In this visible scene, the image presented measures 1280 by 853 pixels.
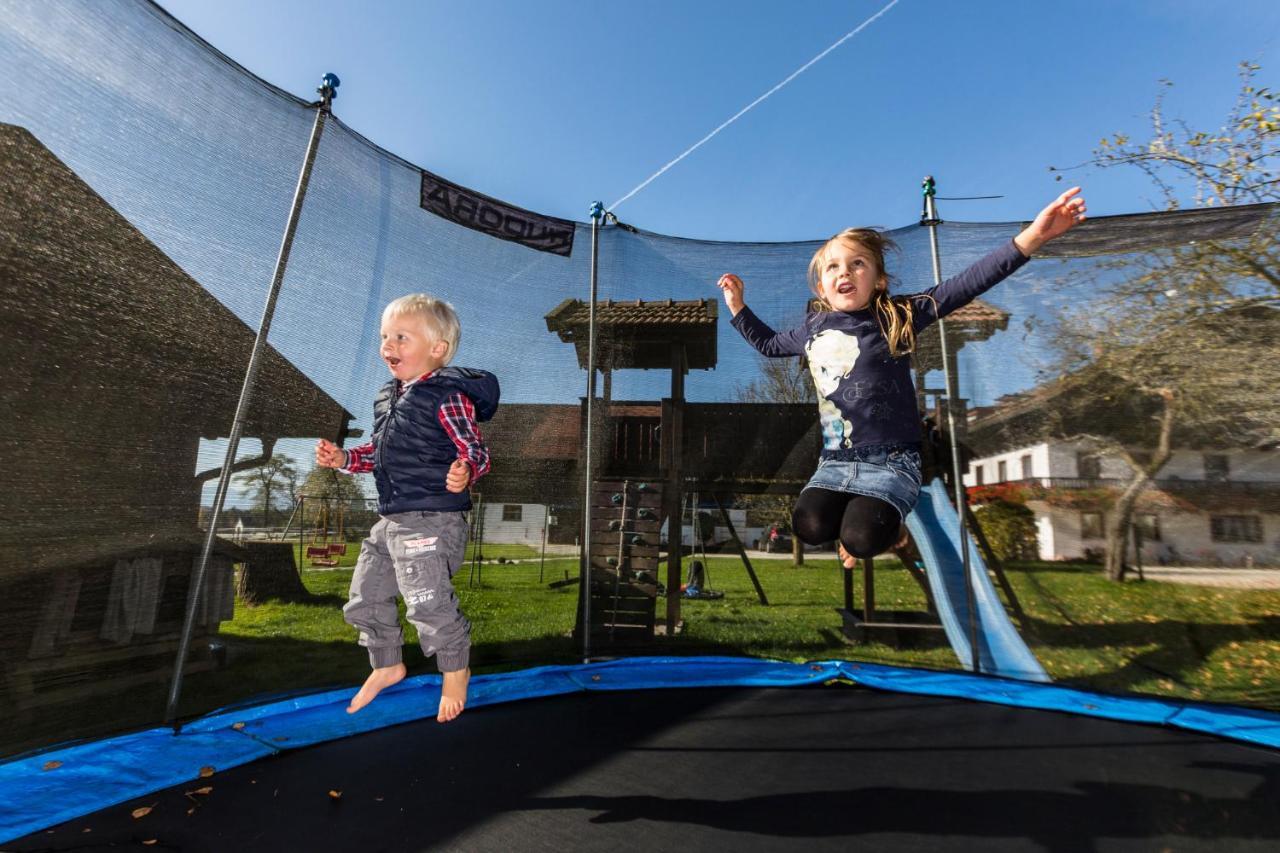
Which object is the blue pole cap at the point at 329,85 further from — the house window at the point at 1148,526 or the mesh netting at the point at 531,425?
the house window at the point at 1148,526

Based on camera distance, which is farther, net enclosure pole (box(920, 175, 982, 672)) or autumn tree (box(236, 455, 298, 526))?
net enclosure pole (box(920, 175, 982, 672))

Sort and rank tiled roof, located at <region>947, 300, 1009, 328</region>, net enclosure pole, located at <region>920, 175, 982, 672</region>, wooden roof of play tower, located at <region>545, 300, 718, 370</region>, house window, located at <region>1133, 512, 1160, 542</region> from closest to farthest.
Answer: house window, located at <region>1133, 512, 1160, 542</region>
net enclosure pole, located at <region>920, 175, 982, 672</region>
tiled roof, located at <region>947, 300, 1009, 328</region>
wooden roof of play tower, located at <region>545, 300, 718, 370</region>

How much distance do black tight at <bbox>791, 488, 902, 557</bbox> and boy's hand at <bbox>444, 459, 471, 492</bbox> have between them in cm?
78

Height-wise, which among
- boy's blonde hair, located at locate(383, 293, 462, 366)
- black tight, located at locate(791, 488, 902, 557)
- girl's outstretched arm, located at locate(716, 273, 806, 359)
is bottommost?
black tight, located at locate(791, 488, 902, 557)

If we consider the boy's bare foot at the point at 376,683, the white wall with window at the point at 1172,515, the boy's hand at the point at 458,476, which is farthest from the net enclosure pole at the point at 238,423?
the white wall with window at the point at 1172,515

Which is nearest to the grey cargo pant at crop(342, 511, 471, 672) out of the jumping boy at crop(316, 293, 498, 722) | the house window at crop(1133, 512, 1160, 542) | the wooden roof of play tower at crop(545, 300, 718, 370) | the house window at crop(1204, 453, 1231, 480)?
the jumping boy at crop(316, 293, 498, 722)

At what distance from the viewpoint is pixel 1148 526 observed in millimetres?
2527

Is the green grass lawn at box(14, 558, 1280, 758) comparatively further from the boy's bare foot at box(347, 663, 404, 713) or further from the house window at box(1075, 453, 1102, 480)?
the boy's bare foot at box(347, 663, 404, 713)

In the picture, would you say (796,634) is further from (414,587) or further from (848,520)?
(414,587)

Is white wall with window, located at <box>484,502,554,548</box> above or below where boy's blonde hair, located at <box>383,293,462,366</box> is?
below

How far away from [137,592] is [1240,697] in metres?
3.59

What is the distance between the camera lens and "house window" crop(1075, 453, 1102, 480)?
260cm

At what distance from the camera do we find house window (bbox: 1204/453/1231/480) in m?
2.40

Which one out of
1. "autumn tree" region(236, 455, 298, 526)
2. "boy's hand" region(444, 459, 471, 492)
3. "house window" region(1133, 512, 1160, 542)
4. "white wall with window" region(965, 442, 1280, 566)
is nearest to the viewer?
"boy's hand" region(444, 459, 471, 492)
